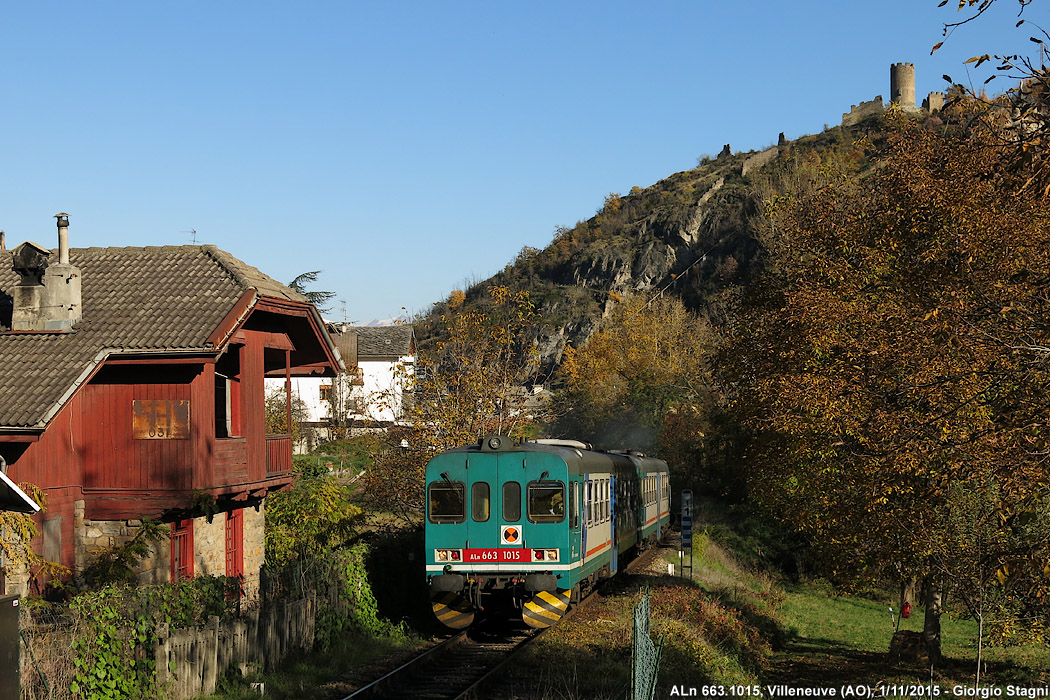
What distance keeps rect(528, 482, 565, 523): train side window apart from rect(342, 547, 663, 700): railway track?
72.8 inches

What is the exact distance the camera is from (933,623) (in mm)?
18562

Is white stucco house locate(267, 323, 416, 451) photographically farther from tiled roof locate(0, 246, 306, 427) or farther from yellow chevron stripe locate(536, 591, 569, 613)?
yellow chevron stripe locate(536, 591, 569, 613)

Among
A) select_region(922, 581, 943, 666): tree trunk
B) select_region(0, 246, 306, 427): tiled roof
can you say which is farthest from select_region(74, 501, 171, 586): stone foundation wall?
select_region(922, 581, 943, 666): tree trunk

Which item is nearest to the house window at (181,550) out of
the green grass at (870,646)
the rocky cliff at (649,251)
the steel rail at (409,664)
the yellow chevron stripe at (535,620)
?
the steel rail at (409,664)

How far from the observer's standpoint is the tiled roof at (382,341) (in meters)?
77.6

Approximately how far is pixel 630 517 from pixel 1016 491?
15.4m

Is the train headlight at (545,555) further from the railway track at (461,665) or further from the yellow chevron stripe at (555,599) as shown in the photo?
the railway track at (461,665)

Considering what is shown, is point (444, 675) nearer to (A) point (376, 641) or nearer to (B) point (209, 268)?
(A) point (376, 641)

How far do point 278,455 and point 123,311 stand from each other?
4690 millimetres

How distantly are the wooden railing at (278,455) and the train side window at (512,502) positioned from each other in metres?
6.47

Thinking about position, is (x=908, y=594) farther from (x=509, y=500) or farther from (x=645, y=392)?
(x=645, y=392)

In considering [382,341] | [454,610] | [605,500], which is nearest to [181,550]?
[454,610]

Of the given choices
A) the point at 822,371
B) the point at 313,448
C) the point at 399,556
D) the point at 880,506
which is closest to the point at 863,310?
the point at 822,371

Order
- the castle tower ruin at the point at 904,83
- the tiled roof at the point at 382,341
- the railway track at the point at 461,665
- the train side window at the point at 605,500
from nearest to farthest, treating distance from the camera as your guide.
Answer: the railway track at the point at 461,665, the train side window at the point at 605,500, the tiled roof at the point at 382,341, the castle tower ruin at the point at 904,83
